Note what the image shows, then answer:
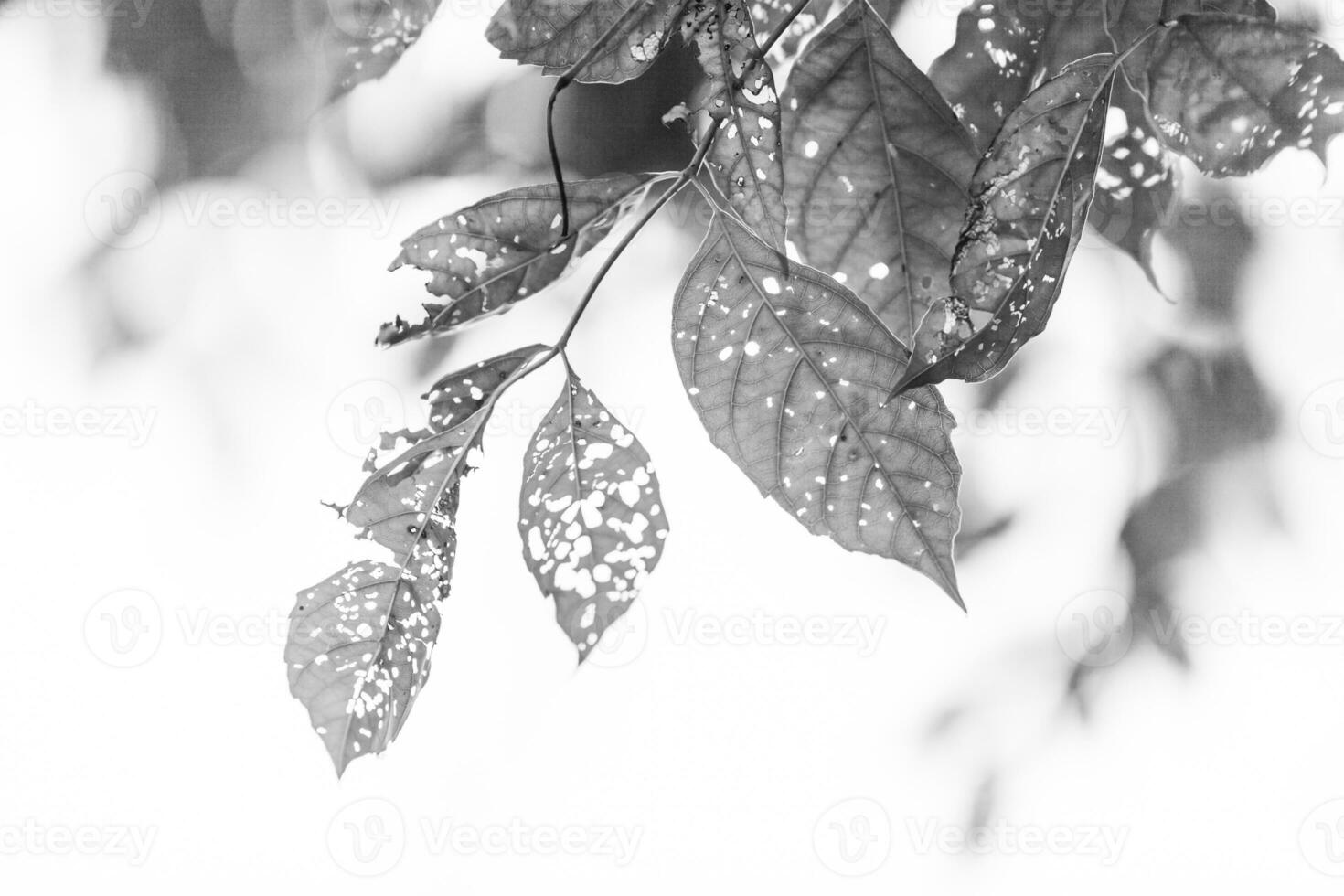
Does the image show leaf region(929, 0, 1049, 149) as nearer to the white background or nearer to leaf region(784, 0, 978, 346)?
leaf region(784, 0, 978, 346)

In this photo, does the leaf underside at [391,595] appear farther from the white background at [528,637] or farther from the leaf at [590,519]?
the white background at [528,637]

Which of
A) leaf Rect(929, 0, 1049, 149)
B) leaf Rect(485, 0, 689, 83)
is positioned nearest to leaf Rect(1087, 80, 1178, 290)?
leaf Rect(929, 0, 1049, 149)

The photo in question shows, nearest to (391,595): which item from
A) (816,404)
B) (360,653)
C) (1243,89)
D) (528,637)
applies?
(360,653)

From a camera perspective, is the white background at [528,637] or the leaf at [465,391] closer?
the leaf at [465,391]

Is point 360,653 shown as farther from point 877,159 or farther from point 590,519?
point 877,159

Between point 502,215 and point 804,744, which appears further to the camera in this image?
point 804,744

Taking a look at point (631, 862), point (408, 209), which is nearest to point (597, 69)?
→ point (408, 209)

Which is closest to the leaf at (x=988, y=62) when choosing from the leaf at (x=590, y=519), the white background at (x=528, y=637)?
the leaf at (x=590, y=519)

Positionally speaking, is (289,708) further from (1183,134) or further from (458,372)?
(1183,134)
